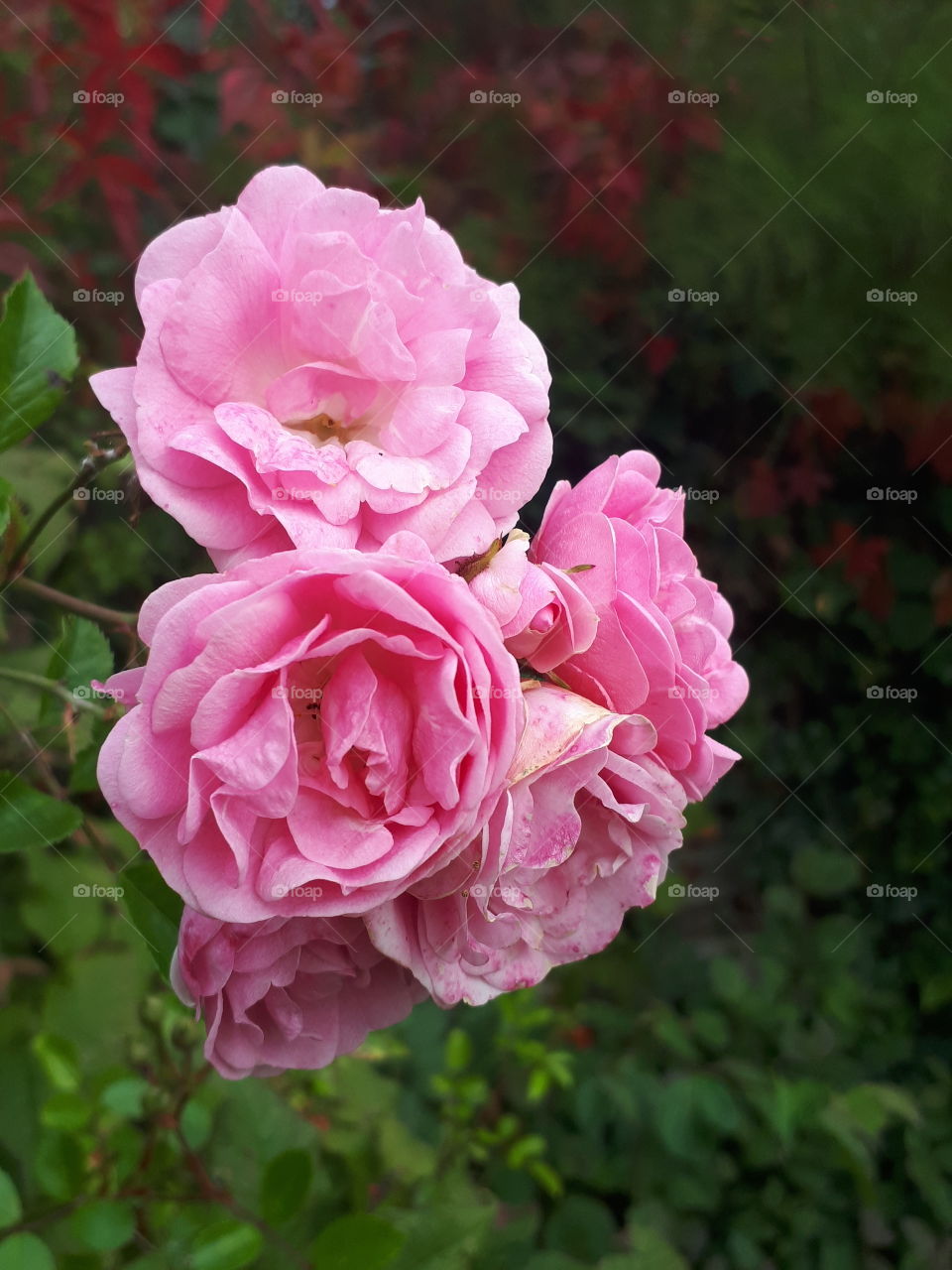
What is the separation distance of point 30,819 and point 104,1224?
289 millimetres

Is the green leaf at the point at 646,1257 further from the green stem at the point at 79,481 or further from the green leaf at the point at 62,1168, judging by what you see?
the green stem at the point at 79,481

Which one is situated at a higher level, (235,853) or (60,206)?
(235,853)

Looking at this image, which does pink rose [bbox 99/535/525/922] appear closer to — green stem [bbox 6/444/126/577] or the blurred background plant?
green stem [bbox 6/444/126/577]

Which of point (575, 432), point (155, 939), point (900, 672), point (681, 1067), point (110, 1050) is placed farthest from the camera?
point (900, 672)

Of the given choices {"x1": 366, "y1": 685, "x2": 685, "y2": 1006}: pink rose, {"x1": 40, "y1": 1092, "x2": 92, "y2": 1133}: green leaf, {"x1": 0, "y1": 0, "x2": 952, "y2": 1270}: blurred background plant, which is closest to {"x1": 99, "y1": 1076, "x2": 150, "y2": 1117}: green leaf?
{"x1": 40, "y1": 1092, "x2": 92, "y2": 1133}: green leaf

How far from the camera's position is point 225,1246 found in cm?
63

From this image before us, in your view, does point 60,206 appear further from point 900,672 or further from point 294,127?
point 900,672

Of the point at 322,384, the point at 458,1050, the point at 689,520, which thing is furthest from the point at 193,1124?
the point at 689,520

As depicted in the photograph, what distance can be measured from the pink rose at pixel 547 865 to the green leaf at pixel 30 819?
23cm

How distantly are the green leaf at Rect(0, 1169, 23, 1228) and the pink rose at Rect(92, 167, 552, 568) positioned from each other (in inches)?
18.7

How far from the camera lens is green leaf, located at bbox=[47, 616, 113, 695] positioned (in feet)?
2.04

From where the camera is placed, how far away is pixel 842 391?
1.33 m

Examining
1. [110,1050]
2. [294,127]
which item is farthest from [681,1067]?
[294,127]

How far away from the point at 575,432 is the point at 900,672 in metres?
0.59
